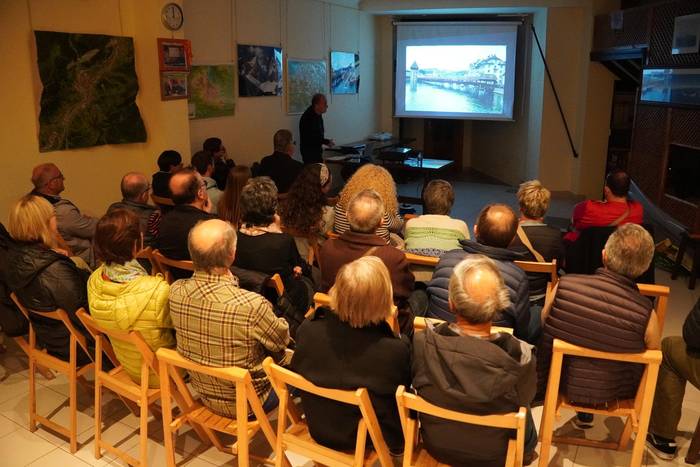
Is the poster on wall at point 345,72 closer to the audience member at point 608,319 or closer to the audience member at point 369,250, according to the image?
the audience member at point 369,250

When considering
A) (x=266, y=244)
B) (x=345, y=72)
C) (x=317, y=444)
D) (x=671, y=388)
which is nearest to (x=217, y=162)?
(x=266, y=244)

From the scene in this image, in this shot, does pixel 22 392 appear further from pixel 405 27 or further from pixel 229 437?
pixel 405 27

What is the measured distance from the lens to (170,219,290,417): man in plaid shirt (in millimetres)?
2178

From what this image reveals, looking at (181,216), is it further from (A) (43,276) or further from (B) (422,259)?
(B) (422,259)

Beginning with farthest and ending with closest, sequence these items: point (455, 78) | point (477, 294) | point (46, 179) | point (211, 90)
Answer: point (455, 78), point (211, 90), point (46, 179), point (477, 294)

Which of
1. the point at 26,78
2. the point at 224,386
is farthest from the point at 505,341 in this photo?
the point at 26,78

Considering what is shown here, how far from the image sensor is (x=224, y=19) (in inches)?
238

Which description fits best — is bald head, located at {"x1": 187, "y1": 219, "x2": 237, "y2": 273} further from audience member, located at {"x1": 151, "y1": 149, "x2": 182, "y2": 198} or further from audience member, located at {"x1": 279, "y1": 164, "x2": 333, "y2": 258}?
audience member, located at {"x1": 151, "y1": 149, "x2": 182, "y2": 198}

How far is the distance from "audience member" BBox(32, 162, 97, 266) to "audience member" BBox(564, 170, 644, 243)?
312 cm

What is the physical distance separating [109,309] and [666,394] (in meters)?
2.46

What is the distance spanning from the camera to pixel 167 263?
3115 mm

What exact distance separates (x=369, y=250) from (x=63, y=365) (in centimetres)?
154

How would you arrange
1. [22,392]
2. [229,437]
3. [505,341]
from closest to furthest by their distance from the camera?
[505,341] → [229,437] → [22,392]

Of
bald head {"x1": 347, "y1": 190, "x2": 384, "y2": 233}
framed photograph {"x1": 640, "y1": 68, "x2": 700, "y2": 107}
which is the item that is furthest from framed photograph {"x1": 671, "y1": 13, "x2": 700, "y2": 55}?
bald head {"x1": 347, "y1": 190, "x2": 384, "y2": 233}
